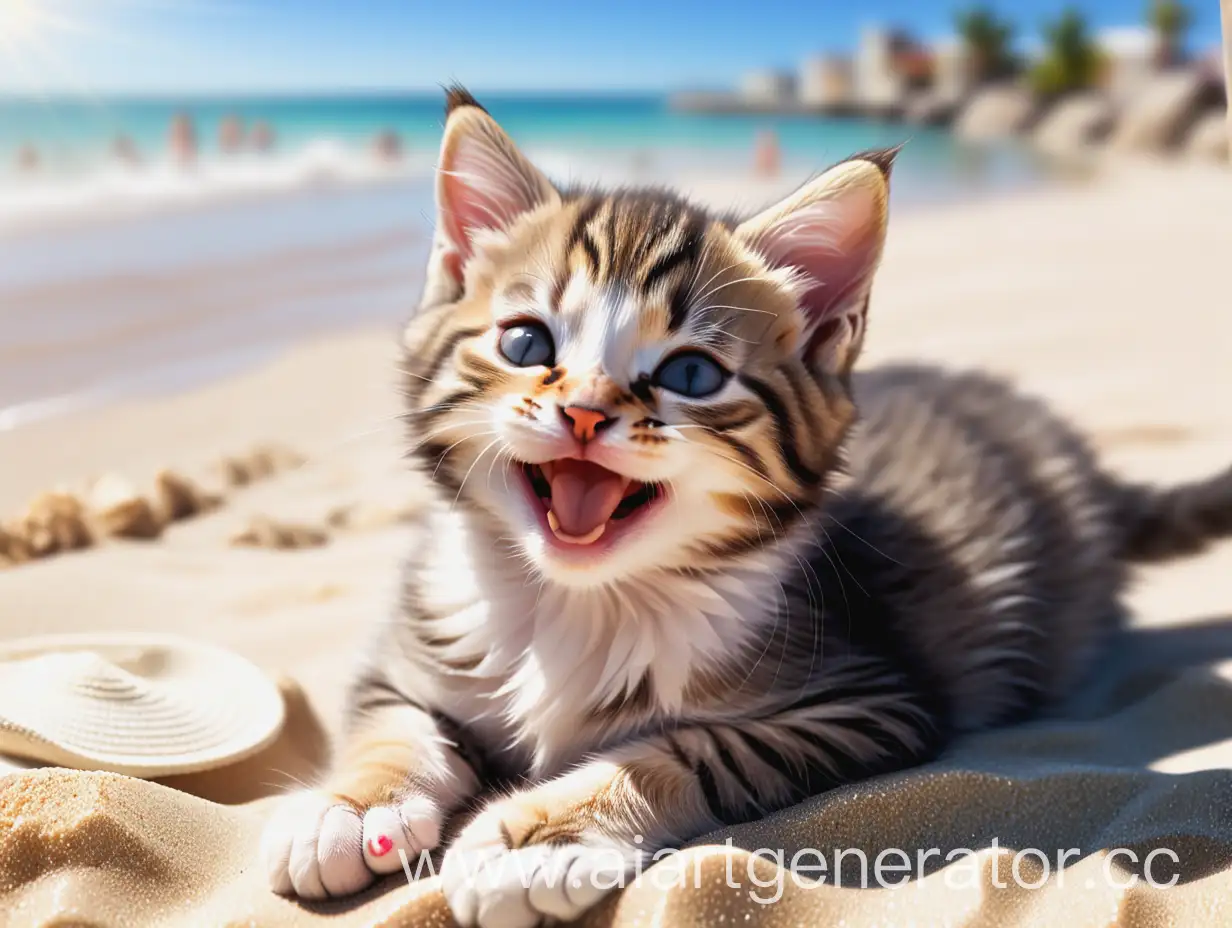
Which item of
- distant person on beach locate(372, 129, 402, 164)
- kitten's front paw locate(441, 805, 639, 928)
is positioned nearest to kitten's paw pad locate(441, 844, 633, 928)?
kitten's front paw locate(441, 805, 639, 928)

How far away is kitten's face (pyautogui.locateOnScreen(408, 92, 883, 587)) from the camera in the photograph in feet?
4.04

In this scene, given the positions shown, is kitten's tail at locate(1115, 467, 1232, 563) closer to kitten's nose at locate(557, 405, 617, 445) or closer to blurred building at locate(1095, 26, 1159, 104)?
kitten's nose at locate(557, 405, 617, 445)

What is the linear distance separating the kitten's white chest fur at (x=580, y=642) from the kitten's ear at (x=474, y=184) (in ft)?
1.16

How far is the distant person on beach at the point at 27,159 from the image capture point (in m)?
9.84

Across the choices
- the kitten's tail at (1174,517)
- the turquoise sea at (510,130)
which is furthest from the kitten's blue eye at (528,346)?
the turquoise sea at (510,130)

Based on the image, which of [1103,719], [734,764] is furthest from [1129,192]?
[734,764]

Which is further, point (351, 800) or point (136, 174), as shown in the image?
point (136, 174)

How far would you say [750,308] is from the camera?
1342mm

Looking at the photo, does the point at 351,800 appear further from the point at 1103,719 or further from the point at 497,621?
the point at 1103,719

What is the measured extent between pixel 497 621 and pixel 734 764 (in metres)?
0.32

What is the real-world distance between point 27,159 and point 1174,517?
10.3 m

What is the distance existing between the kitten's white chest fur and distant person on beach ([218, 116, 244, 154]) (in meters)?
13.1

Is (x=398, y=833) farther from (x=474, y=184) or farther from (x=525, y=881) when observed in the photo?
(x=474, y=184)

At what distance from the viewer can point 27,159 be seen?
33.3ft
